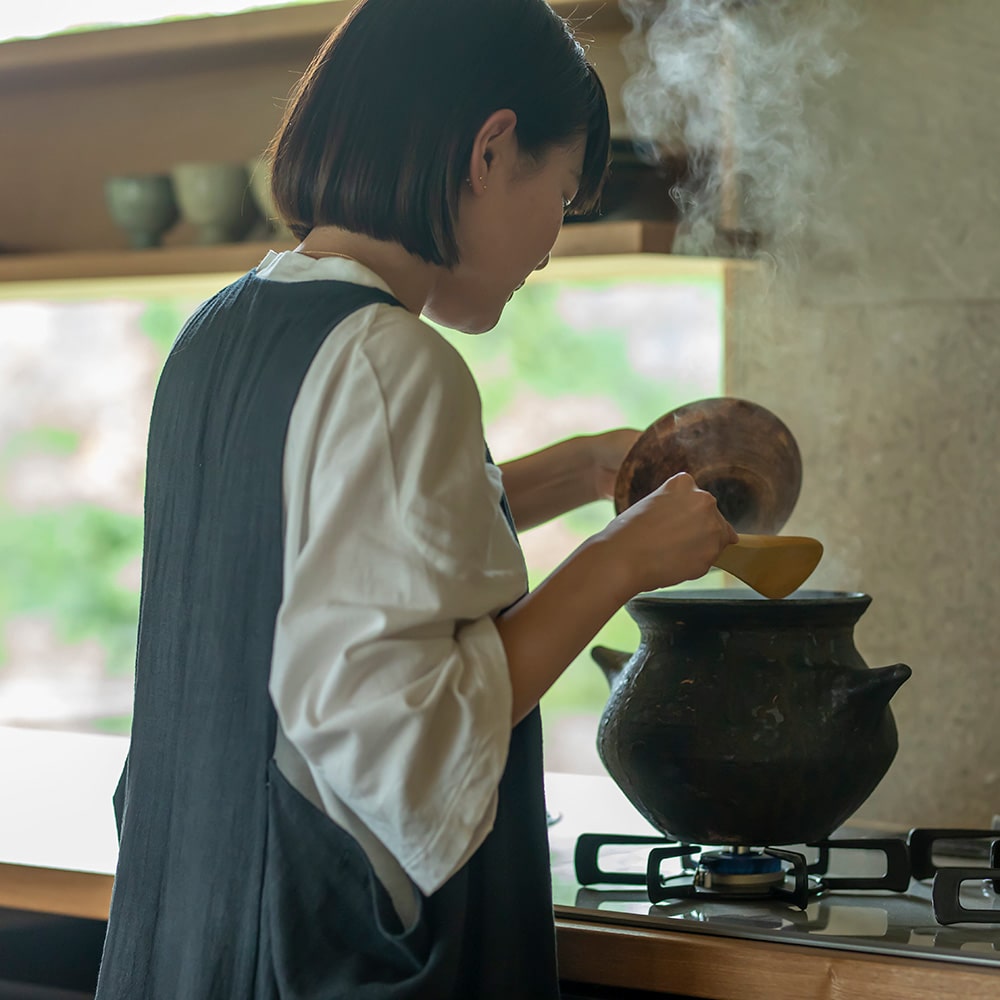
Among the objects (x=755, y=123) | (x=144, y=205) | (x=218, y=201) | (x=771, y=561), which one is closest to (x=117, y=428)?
(x=144, y=205)

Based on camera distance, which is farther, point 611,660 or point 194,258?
point 194,258

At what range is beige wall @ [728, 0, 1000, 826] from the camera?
155 centimetres

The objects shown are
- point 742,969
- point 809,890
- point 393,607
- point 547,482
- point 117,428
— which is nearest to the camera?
point 393,607

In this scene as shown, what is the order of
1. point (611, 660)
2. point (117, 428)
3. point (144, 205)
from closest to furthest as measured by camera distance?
1. point (611, 660)
2. point (144, 205)
3. point (117, 428)

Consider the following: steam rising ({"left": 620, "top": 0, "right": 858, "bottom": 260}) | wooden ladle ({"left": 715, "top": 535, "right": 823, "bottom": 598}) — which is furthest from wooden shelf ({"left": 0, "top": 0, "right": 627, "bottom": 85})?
wooden ladle ({"left": 715, "top": 535, "right": 823, "bottom": 598})

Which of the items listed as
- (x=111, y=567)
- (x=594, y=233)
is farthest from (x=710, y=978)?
(x=111, y=567)

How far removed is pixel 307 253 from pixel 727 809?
566mm

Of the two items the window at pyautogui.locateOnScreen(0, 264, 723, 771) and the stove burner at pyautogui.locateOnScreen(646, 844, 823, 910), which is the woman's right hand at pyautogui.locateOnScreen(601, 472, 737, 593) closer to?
the stove burner at pyautogui.locateOnScreen(646, 844, 823, 910)

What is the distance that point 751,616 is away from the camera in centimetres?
114

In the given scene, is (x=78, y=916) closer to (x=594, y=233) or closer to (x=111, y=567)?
(x=594, y=233)

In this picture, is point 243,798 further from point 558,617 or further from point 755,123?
point 755,123

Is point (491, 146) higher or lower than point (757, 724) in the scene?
higher

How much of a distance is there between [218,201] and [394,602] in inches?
49.7

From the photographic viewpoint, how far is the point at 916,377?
159cm
